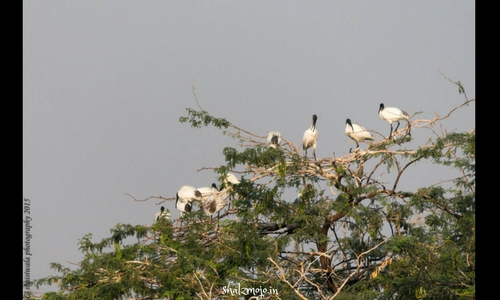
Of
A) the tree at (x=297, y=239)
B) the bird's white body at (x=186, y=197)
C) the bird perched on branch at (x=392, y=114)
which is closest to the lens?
the tree at (x=297, y=239)

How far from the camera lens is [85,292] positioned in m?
4.74

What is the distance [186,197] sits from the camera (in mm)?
6844

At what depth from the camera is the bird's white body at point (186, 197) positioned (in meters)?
6.86

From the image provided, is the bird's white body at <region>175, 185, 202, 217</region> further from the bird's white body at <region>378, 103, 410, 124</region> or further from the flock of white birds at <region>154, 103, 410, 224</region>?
the bird's white body at <region>378, 103, 410, 124</region>

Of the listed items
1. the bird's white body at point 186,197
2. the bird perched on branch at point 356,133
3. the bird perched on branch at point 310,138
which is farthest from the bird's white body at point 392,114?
the bird's white body at point 186,197

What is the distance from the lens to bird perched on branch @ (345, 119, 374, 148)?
6.37 meters

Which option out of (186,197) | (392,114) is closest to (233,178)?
(186,197)

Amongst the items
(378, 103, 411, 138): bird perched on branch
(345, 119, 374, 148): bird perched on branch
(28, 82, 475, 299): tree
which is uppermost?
(378, 103, 411, 138): bird perched on branch

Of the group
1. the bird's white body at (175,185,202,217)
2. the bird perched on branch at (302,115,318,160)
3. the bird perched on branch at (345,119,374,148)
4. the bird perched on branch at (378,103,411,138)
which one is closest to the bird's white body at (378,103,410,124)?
the bird perched on branch at (378,103,411,138)

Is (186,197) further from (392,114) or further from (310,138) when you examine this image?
(392,114)

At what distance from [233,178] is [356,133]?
131cm

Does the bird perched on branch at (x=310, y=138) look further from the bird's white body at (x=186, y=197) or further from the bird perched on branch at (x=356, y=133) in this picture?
the bird's white body at (x=186, y=197)
